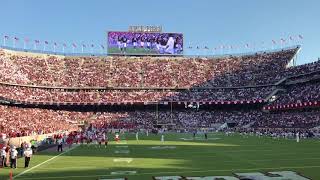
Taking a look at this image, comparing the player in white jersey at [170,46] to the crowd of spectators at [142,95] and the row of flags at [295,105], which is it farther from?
the row of flags at [295,105]

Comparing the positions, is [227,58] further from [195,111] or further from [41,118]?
[41,118]

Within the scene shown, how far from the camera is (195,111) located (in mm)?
106562

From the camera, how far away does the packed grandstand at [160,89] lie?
94688 millimetres

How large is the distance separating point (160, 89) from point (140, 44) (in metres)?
18.7

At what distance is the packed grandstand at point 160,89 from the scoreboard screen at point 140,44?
2639 millimetres

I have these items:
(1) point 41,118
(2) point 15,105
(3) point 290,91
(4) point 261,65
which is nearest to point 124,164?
(1) point 41,118

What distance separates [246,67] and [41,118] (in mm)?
54111

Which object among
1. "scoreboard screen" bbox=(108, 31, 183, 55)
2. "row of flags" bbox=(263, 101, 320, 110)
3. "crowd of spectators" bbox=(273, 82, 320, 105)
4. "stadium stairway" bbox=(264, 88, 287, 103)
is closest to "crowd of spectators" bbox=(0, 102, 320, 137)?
"row of flags" bbox=(263, 101, 320, 110)

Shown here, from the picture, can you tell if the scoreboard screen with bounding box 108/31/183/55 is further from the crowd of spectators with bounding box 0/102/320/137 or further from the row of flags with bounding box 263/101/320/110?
the row of flags with bounding box 263/101/320/110

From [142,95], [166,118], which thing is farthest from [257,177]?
[142,95]

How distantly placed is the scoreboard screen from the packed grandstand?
2.64 meters

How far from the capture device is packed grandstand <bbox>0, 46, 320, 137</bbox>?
94688 mm

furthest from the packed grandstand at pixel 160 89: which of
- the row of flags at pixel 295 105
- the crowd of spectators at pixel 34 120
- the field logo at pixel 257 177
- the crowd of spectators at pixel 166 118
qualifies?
the field logo at pixel 257 177

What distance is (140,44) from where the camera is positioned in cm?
12550
